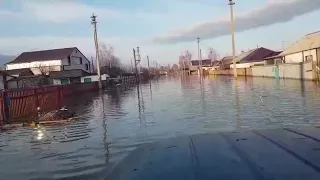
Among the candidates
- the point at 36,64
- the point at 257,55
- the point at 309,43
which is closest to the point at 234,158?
the point at 309,43

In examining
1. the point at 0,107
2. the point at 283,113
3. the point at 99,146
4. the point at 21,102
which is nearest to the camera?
the point at 99,146

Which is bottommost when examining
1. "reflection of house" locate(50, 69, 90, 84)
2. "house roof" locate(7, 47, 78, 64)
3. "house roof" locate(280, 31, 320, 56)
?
"reflection of house" locate(50, 69, 90, 84)

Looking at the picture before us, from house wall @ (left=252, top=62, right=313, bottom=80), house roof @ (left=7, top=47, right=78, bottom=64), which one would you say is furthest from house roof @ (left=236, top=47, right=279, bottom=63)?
house wall @ (left=252, top=62, right=313, bottom=80)

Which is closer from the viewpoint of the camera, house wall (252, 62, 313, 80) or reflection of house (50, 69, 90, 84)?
house wall (252, 62, 313, 80)

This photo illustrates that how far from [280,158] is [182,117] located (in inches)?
479

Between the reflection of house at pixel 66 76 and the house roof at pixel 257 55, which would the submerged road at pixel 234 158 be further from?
the house roof at pixel 257 55

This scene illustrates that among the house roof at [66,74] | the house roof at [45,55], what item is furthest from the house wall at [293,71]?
the house roof at [45,55]

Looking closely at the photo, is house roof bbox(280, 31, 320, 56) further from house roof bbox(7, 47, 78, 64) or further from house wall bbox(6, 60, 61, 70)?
house roof bbox(7, 47, 78, 64)

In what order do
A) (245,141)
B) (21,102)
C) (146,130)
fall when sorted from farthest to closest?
(21,102), (146,130), (245,141)

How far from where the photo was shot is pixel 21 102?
66.0 ft

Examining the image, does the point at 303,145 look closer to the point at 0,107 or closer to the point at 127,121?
the point at 127,121

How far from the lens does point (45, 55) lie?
3226 inches

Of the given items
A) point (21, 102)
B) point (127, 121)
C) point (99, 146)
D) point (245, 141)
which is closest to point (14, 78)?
point (21, 102)

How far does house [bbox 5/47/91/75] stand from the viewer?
7725 centimetres
